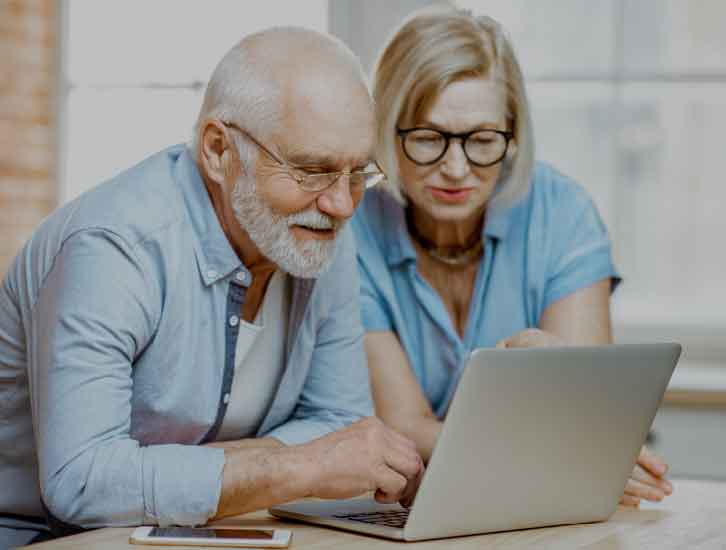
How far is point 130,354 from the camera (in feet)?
5.26

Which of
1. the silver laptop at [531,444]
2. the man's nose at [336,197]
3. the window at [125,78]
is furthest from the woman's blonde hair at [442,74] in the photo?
the window at [125,78]

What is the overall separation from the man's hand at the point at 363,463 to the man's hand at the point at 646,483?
35 cm

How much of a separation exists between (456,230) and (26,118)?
1.91 metres

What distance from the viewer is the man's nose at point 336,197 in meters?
1.69

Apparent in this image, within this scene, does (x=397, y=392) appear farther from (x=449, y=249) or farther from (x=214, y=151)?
(x=214, y=151)

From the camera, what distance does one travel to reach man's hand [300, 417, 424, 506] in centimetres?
155

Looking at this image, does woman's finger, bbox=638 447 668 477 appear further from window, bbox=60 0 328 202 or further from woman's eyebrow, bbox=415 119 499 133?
window, bbox=60 0 328 202

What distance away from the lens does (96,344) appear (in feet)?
5.03

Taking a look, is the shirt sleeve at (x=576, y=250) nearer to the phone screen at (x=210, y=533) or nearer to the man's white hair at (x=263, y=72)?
the man's white hair at (x=263, y=72)

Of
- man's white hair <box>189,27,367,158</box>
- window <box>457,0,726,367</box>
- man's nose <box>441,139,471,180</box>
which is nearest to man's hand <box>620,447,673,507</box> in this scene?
man's nose <box>441,139,471,180</box>

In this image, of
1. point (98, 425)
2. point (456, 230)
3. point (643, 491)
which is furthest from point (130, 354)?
point (456, 230)

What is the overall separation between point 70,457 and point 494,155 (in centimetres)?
97

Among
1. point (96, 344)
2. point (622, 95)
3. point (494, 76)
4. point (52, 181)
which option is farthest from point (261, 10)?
→ point (96, 344)

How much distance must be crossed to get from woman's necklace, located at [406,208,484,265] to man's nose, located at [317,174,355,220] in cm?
66
